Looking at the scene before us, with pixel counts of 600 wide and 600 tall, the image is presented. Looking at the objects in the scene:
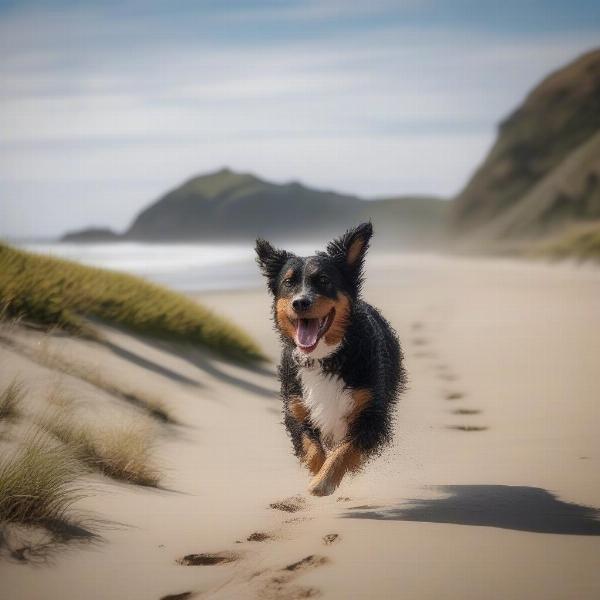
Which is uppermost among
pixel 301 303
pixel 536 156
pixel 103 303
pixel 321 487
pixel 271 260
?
pixel 536 156

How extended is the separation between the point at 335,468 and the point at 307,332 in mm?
847

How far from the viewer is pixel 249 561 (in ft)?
12.8

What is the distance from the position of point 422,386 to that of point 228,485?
4.21 m

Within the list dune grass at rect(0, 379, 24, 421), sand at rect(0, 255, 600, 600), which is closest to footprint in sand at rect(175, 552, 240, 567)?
sand at rect(0, 255, 600, 600)

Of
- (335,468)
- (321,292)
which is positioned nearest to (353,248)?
(321,292)

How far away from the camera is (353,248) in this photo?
5.57 metres

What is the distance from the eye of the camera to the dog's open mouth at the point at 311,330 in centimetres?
524

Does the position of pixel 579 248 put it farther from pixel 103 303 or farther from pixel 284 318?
pixel 284 318

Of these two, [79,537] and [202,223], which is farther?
[202,223]

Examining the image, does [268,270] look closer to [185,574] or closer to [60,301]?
[185,574]

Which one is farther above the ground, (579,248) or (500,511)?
(579,248)

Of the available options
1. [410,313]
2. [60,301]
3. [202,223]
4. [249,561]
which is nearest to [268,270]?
[249,561]

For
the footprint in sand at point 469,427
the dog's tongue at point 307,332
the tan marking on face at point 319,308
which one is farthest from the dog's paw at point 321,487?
the footprint in sand at point 469,427

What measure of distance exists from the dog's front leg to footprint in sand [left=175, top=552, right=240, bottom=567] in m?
0.85
